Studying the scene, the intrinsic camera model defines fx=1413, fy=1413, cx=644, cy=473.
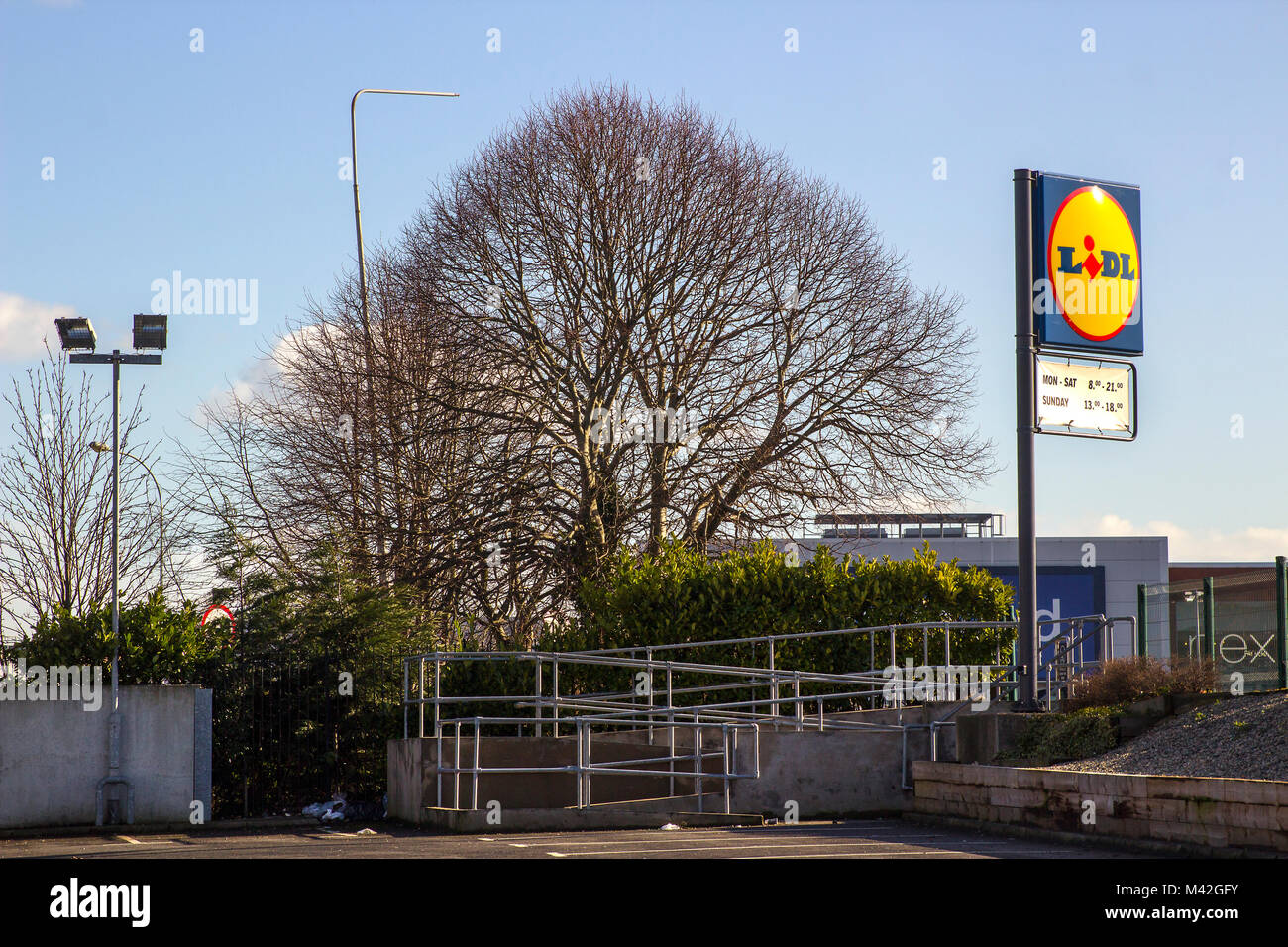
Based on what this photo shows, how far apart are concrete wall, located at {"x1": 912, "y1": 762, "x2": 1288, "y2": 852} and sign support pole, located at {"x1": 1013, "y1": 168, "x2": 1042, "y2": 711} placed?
144 cm

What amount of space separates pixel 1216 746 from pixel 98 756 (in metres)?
11.8

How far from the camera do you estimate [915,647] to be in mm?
20234

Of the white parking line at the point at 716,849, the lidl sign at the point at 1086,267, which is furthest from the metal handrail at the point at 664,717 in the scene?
the lidl sign at the point at 1086,267

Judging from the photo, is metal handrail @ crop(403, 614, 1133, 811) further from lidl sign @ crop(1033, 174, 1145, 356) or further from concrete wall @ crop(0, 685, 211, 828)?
lidl sign @ crop(1033, 174, 1145, 356)

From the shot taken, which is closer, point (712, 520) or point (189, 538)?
point (712, 520)

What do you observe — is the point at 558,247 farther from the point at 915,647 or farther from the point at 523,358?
the point at 915,647

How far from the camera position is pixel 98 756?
16.0 metres

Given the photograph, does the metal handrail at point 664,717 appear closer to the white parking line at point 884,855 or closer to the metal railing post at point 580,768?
the metal railing post at point 580,768

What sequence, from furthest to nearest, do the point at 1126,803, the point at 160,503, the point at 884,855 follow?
the point at 160,503
the point at 1126,803
the point at 884,855

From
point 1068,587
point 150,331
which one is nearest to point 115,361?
point 150,331

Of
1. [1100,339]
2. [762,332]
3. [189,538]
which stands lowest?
[189,538]

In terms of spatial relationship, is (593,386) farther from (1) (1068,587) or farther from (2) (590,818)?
(1) (1068,587)

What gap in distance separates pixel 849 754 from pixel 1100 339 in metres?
5.33
